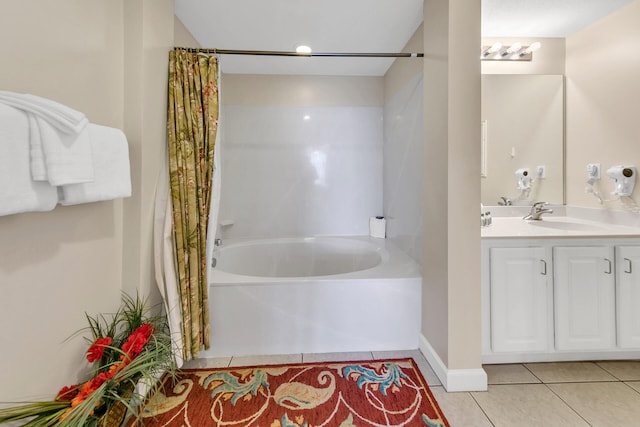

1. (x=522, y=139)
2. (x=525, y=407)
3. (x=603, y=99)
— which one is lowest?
(x=525, y=407)

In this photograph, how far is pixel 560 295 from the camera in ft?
5.66

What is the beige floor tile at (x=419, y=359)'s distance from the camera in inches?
66.7

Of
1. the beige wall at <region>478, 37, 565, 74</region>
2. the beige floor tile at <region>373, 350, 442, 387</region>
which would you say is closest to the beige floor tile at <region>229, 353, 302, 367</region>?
the beige floor tile at <region>373, 350, 442, 387</region>

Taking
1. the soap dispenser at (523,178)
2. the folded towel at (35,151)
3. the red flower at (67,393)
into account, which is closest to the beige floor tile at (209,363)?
the red flower at (67,393)

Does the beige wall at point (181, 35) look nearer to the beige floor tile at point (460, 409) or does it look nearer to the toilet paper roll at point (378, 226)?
the toilet paper roll at point (378, 226)

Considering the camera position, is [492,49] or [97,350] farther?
[492,49]

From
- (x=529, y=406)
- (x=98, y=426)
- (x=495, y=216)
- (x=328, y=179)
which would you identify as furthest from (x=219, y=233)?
(x=529, y=406)

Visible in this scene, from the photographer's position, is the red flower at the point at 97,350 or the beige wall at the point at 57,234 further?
the red flower at the point at 97,350

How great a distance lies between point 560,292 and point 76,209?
2.48 meters

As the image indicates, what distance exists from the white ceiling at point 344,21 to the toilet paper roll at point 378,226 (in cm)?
158

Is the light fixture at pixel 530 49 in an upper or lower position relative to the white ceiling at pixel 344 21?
lower

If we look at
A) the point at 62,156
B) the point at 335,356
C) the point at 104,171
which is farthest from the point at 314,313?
the point at 62,156

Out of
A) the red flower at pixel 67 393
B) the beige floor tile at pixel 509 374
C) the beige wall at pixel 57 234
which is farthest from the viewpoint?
the beige floor tile at pixel 509 374

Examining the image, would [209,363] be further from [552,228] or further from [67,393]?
[552,228]
